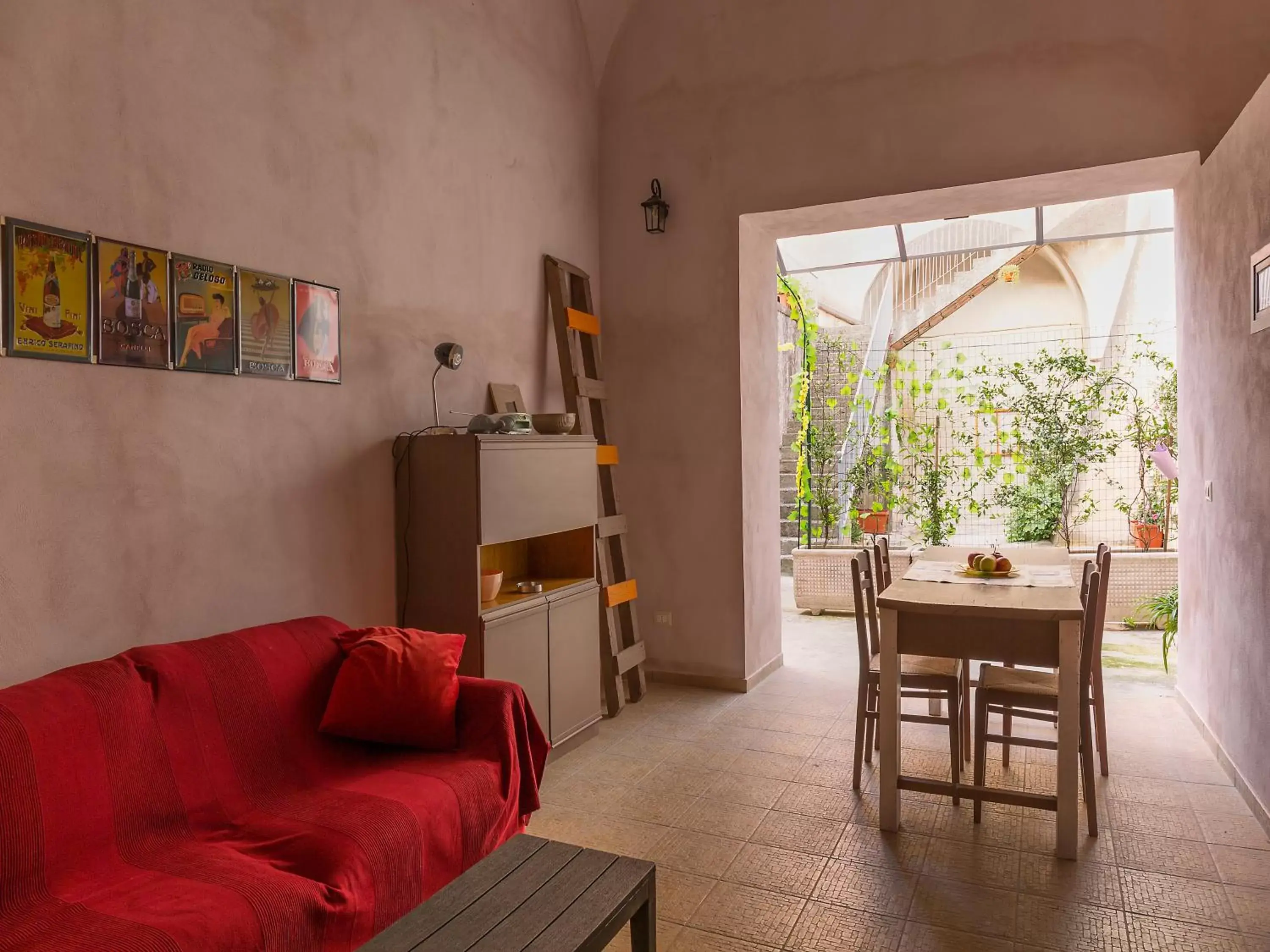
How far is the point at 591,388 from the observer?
4.87 m

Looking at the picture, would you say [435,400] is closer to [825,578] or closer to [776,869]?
[776,869]

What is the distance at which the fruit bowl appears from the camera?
3670 millimetres

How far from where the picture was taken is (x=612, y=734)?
4.25m

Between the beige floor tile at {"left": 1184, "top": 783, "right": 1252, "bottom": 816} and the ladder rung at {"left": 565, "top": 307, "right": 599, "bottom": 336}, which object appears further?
the ladder rung at {"left": 565, "top": 307, "right": 599, "bottom": 336}

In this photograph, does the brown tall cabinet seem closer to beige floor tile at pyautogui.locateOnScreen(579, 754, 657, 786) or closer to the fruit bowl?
beige floor tile at pyautogui.locateOnScreen(579, 754, 657, 786)

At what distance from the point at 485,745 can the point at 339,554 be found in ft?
3.43

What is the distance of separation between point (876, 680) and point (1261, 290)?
2014mm

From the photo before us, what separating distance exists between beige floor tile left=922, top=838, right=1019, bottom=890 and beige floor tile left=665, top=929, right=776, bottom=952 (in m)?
0.74

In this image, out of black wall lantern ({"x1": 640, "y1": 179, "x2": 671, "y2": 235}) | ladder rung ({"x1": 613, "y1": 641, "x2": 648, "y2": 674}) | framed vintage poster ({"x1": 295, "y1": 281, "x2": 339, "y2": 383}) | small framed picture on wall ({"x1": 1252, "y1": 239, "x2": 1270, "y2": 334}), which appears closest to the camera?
small framed picture on wall ({"x1": 1252, "y1": 239, "x2": 1270, "y2": 334})

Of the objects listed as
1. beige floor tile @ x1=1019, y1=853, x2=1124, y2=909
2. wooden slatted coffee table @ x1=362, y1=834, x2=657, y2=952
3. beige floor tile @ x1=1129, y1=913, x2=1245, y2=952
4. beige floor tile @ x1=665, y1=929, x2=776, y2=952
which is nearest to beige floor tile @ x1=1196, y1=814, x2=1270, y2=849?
beige floor tile @ x1=1019, y1=853, x2=1124, y2=909

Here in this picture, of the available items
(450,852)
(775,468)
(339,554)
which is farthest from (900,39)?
(450,852)

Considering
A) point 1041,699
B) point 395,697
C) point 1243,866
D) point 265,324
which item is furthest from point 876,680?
point 265,324

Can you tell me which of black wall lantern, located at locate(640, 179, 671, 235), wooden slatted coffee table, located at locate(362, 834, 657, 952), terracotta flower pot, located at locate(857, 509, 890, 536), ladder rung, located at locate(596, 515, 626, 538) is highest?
black wall lantern, located at locate(640, 179, 671, 235)

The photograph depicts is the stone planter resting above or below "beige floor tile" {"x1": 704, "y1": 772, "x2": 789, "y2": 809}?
above
